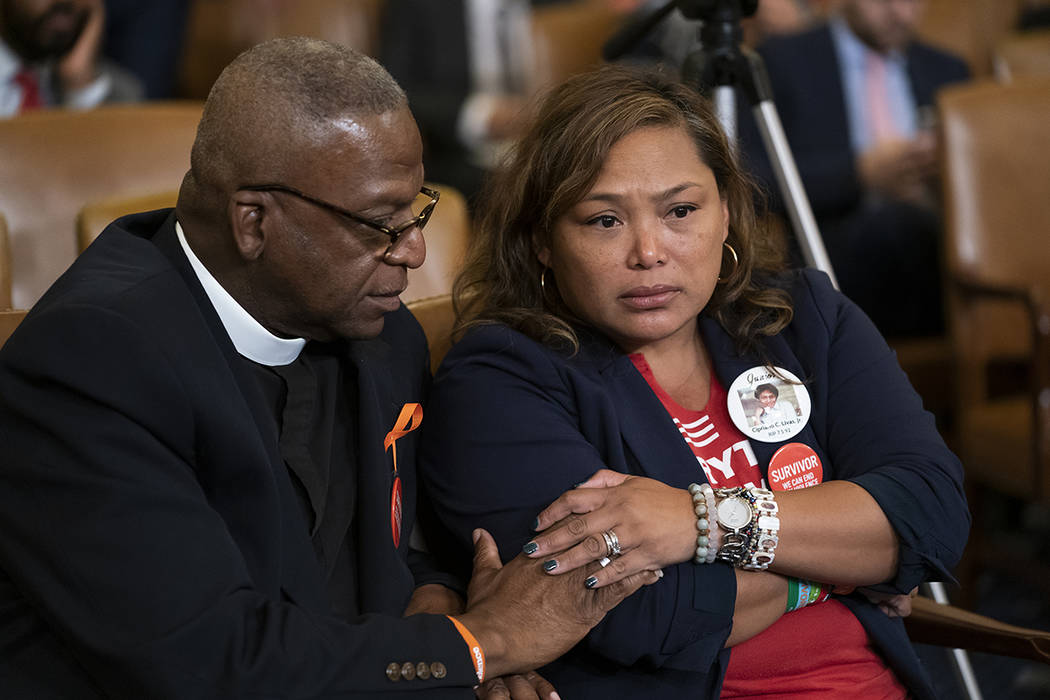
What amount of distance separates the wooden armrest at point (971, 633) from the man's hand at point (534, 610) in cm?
53

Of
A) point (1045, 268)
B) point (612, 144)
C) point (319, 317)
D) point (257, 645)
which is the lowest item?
point (1045, 268)

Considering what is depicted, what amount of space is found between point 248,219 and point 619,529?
1.78ft

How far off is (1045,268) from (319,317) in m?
2.12

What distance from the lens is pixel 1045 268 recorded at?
280cm

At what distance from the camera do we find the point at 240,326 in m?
1.28

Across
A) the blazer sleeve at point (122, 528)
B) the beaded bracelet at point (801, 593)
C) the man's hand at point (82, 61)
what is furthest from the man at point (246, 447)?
the man's hand at point (82, 61)

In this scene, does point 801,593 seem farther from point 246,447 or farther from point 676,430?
point 246,447

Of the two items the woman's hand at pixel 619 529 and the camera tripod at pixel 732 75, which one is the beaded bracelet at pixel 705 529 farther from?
the camera tripod at pixel 732 75

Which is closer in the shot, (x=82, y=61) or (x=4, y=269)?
(x=4, y=269)

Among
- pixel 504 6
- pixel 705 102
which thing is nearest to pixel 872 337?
pixel 705 102

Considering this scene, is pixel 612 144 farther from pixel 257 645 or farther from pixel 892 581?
pixel 257 645

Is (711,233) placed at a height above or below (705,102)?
below

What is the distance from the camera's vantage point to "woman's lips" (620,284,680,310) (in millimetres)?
1529

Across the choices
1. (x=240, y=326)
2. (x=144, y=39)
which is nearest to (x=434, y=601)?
(x=240, y=326)
